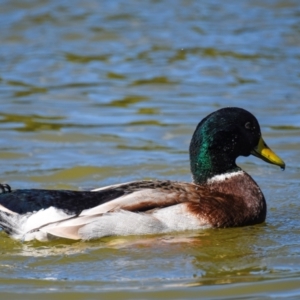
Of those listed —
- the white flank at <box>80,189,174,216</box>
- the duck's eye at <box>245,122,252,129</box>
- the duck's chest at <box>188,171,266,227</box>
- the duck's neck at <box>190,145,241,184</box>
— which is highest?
the duck's eye at <box>245,122,252,129</box>

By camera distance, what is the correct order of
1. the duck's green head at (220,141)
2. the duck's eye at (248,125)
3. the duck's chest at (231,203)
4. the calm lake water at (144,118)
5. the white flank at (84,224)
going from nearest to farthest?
the calm lake water at (144,118) < the white flank at (84,224) < the duck's chest at (231,203) < the duck's green head at (220,141) < the duck's eye at (248,125)

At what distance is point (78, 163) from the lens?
464 inches

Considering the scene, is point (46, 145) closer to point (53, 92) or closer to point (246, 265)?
point (53, 92)

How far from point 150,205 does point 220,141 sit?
113 centimetres

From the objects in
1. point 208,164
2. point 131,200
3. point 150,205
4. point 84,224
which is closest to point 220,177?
point 208,164

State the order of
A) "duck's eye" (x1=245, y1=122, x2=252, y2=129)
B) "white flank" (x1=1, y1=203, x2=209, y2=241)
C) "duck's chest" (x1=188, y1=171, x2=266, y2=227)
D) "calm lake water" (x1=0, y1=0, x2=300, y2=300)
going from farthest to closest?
"duck's eye" (x1=245, y1=122, x2=252, y2=129) → "duck's chest" (x1=188, y1=171, x2=266, y2=227) → "white flank" (x1=1, y1=203, x2=209, y2=241) → "calm lake water" (x1=0, y1=0, x2=300, y2=300)

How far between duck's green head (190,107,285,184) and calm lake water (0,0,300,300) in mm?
712

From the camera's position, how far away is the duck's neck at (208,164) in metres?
9.33

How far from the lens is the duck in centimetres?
851

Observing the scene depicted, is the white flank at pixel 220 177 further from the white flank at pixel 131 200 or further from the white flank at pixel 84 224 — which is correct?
the white flank at pixel 84 224

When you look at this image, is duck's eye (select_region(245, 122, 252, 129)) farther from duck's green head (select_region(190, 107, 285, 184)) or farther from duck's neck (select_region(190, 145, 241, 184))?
duck's neck (select_region(190, 145, 241, 184))

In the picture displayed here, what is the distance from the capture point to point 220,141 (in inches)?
367

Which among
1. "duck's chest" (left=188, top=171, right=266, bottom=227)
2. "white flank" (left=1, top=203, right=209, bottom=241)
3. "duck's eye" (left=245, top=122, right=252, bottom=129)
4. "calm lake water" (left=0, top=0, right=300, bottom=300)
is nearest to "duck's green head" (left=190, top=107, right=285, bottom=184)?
"duck's eye" (left=245, top=122, right=252, bottom=129)

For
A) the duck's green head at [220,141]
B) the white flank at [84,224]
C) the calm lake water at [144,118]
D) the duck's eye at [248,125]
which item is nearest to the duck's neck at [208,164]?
the duck's green head at [220,141]
